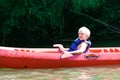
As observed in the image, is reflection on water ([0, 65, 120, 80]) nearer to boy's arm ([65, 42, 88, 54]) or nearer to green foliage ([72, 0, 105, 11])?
boy's arm ([65, 42, 88, 54])

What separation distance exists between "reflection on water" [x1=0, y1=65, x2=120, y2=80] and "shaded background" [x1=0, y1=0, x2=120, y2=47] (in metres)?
5.97

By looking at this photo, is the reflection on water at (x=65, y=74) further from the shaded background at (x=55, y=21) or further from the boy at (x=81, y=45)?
the shaded background at (x=55, y=21)

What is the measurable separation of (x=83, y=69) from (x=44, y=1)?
674 centimetres

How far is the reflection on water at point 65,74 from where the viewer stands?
27.9 feet

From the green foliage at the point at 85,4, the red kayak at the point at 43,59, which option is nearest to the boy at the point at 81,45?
the red kayak at the point at 43,59

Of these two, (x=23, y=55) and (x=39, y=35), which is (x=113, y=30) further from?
(x=23, y=55)

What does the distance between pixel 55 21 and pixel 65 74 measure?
7281 mm

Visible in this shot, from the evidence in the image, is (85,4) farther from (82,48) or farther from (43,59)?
(43,59)

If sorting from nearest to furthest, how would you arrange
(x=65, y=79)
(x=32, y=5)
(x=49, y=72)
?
(x=65, y=79), (x=49, y=72), (x=32, y=5)

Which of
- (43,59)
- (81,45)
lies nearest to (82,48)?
(81,45)

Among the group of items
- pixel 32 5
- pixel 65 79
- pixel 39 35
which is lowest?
pixel 65 79

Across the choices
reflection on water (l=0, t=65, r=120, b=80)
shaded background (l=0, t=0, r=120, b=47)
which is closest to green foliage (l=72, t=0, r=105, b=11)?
shaded background (l=0, t=0, r=120, b=47)

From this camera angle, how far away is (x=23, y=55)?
31.4ft

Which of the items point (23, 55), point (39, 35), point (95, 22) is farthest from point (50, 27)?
point (23, 55)
